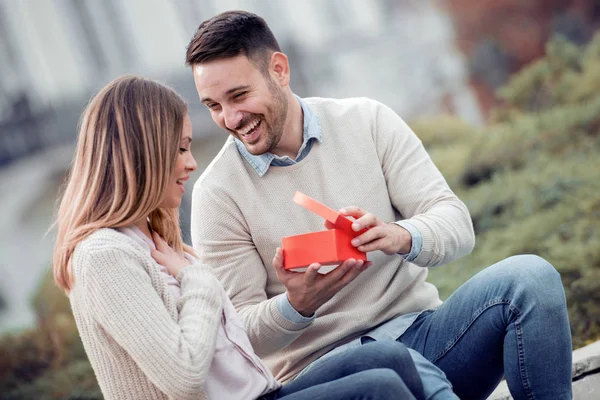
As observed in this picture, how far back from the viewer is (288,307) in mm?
2352

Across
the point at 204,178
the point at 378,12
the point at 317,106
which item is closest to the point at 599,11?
the point at 378,12

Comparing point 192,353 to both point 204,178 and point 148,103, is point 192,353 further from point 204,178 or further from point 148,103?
point 204,178

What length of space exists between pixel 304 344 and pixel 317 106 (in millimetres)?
849

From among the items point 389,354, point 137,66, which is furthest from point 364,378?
point 137,66

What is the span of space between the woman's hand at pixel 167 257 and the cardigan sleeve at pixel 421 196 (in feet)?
2.37

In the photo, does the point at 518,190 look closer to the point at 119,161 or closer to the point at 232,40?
the point at 232,40

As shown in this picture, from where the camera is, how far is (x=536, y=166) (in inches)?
227

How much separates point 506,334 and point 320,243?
2.03ft

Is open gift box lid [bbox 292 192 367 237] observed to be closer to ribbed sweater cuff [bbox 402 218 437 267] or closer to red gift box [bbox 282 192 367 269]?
red gift box [bbox 282 192 367 269]

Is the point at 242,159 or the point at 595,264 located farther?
the point at 595,264

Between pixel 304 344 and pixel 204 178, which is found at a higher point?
pixel 204 178

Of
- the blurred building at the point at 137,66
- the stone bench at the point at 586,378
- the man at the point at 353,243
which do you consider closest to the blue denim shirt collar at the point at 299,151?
the man at the point at 353,243

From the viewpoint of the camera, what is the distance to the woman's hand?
2.07 m

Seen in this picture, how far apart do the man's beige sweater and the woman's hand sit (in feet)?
1.23
